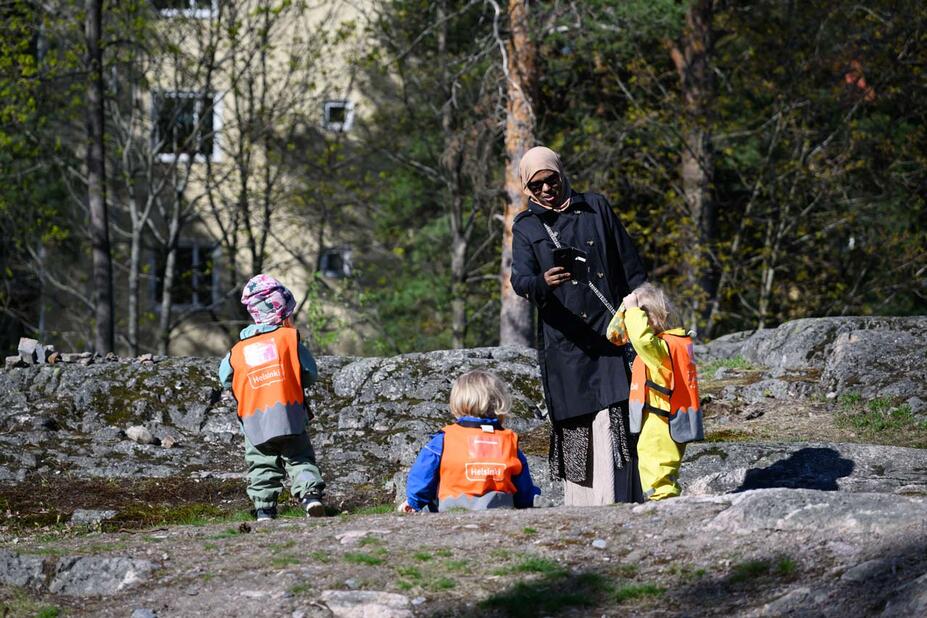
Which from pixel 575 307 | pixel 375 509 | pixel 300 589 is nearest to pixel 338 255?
pixel 375 509

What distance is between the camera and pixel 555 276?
6066 mm

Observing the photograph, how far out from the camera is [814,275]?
73.1 ft

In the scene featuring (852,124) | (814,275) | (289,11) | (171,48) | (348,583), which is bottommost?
(348,583)

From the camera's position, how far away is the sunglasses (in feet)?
20.7

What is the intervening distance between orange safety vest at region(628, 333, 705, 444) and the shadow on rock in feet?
4.48

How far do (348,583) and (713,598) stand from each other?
1403 millimetres

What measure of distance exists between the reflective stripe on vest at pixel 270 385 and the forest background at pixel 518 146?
8884mm

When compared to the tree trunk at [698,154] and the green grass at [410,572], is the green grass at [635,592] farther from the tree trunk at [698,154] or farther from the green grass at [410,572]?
the tree trunk at [698,154]

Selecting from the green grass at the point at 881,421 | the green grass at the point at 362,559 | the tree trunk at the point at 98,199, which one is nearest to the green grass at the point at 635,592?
the green grass at the point at 362,559

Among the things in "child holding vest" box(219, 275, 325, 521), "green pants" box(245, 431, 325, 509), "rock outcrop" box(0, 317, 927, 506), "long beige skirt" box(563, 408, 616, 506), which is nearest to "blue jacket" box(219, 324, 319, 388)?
"child holding vest" box(219, 275, 325, 521)

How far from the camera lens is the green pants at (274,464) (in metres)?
7.39

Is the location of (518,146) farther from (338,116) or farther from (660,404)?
(660,404)

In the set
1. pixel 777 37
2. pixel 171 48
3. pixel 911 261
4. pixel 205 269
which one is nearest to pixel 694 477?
pixel 911 261

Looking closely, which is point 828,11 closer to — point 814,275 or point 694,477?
point 814,275
